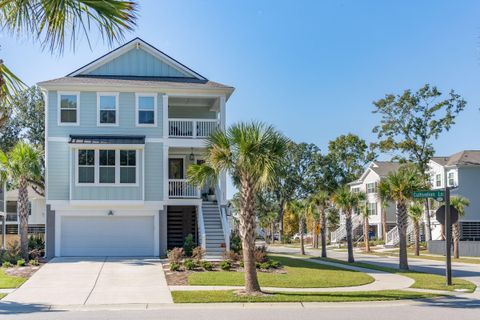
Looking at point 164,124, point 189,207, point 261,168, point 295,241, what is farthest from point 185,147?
point 295,241

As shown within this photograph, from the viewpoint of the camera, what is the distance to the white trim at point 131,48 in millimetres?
31633

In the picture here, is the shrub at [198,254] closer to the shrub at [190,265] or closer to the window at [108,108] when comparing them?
the shrub at [190,265]

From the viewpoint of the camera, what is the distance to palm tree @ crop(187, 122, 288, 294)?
18.3m

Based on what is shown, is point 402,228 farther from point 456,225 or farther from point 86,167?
point 86,167

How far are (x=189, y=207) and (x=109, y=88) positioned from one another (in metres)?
7.55

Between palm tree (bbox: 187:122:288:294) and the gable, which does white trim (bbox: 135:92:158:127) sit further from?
palm tree (bbox: 187:122:288:294)

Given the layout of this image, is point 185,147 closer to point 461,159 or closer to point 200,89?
point 200,89

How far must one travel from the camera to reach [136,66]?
1266 inches

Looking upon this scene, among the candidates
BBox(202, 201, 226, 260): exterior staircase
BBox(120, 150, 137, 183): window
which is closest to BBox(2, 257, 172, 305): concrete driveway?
BBox(202, 201, 226, 260): exterior staircase

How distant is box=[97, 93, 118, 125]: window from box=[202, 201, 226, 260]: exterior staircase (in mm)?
6358

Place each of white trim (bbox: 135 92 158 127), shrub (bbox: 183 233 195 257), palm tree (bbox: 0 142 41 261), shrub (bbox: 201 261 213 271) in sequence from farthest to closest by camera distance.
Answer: white trim (bbox: 135 92 158 127), shrub (bbox: 183 233 195 257), palm tree (bbox: 0 142 41 261), shrub (bbox: 201 261 213 271)

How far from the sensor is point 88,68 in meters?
31.7

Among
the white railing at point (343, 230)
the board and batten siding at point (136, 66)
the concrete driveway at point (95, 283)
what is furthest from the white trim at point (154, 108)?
the white railing at point (343, 230)

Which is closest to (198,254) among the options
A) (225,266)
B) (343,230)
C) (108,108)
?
(225,266)
